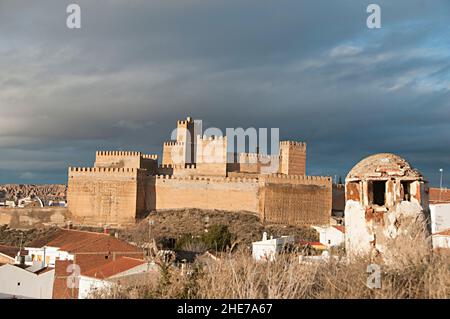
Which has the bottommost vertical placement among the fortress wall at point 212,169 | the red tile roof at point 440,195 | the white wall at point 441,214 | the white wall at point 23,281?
the white wall at point 23,281

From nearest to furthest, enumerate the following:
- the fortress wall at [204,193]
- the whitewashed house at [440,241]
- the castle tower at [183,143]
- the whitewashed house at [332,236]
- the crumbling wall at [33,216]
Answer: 1. the whitewashed house at [440,241]
2. the whitewashed house at [332,236]
3. the fortress wall at [204,193]
4. the crumbling wall at [33,216]
5. the castle tower at [183,143]

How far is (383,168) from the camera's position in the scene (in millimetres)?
7742

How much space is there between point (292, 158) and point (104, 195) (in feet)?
45.9

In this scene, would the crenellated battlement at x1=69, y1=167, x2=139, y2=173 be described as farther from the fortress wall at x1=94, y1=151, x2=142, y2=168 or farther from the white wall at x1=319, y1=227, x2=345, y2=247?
the white wall at x1=319, y1=227, x2=345, y2=247

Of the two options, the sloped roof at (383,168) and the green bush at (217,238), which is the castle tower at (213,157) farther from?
the sloped roof at (383,168)

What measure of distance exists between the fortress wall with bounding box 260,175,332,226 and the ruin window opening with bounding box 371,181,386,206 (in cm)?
2998

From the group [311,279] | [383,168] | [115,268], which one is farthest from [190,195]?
[311,279]

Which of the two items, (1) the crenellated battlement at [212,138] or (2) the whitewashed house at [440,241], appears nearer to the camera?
(2) the whitewashed house at [440,241]

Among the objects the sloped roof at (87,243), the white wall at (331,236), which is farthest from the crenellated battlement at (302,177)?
the sloped roof at (87,243)

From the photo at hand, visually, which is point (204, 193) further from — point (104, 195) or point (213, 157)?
point (104, 195)

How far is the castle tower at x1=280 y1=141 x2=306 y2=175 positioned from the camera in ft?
142

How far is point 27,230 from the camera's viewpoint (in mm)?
40344

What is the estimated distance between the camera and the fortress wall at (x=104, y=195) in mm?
38812

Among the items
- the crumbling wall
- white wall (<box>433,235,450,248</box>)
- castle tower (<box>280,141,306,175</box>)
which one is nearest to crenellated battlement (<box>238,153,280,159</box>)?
castle tower (<box>280,141,306,175</box>)
